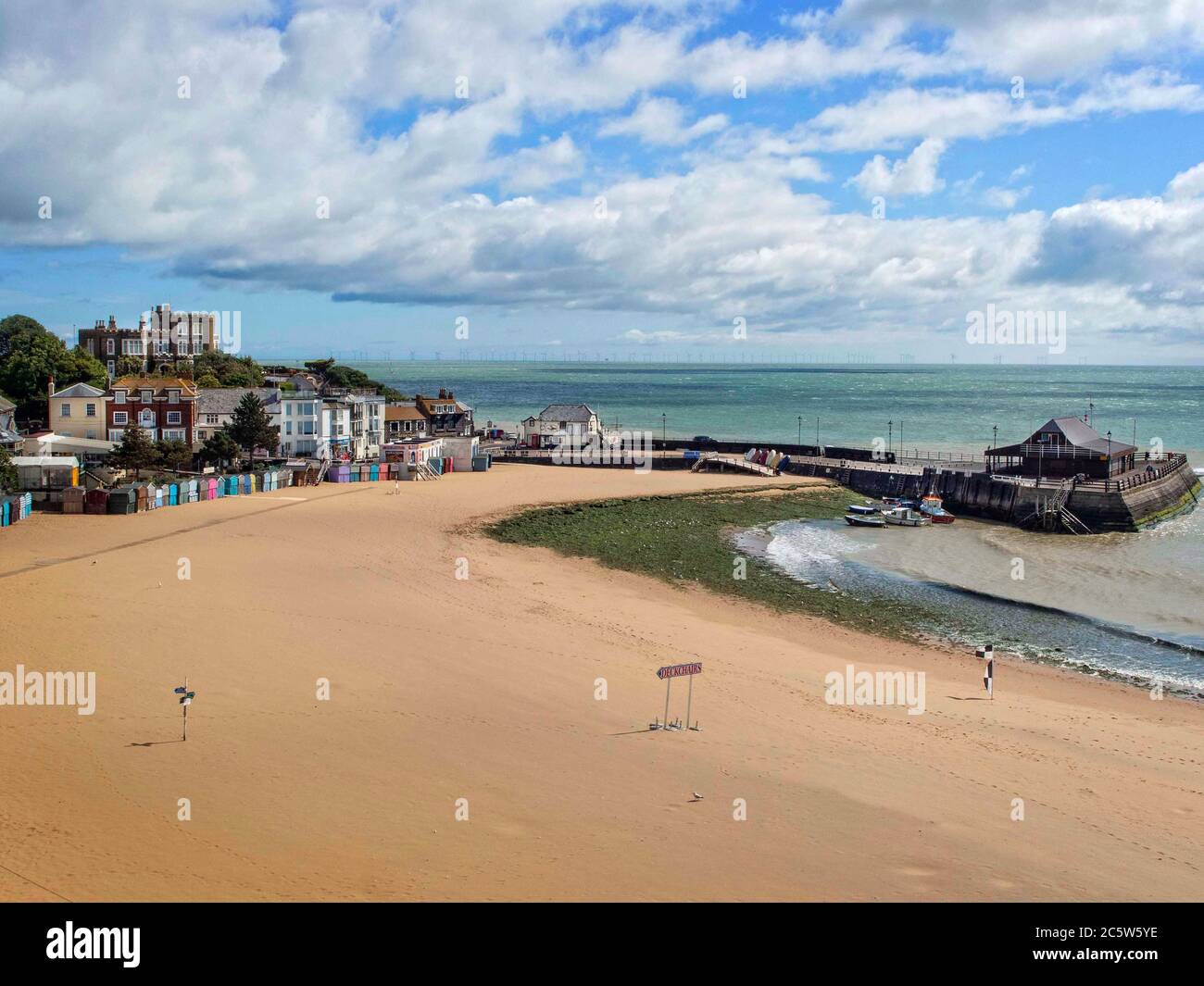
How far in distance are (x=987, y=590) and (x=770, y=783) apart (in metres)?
21.0

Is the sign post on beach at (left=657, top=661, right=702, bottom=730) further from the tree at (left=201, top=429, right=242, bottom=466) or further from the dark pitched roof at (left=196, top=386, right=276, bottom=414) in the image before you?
the dark pitched roof at (left=196, top=386, right=276, bottom=414)

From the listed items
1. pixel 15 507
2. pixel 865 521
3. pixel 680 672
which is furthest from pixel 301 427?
pixel 680 672

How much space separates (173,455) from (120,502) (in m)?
12.2

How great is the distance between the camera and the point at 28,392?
74.0 m

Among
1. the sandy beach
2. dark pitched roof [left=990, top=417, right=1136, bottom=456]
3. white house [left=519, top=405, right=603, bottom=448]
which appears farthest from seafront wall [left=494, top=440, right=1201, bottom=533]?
the sandy beach

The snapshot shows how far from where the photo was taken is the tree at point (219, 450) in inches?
2114

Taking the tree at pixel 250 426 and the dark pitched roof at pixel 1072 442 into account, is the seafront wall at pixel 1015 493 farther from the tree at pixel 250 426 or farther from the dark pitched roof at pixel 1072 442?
the tree at pixel 250 426

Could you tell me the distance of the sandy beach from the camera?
41.5ft

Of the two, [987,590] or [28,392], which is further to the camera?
[28,392]

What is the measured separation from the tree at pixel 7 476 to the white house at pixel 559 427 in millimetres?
36870

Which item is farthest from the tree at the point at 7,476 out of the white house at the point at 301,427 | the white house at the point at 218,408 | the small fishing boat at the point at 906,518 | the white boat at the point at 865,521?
the small fishing boat at the point at 906,518

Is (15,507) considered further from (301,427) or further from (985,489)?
(985,489)
